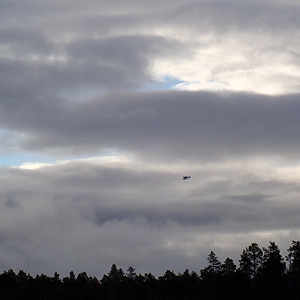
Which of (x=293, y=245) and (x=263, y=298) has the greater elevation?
(x=293, y=245)

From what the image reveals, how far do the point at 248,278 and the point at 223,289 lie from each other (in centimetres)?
704

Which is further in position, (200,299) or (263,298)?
(200,299)

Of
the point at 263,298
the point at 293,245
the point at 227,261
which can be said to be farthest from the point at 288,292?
the point at 227,261

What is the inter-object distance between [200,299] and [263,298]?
33000 mm

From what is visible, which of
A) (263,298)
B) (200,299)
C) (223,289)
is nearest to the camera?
(263,298)

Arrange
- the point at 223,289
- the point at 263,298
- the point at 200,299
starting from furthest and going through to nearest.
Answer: the point at 200,299
the point at 223,289
the point at 263,298

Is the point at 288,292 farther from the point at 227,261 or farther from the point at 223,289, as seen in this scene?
the point at 227,261

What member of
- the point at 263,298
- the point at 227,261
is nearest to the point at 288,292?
the point at 263,298

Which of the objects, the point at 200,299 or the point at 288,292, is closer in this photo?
the point at 288,292

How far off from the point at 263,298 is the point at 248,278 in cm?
1321

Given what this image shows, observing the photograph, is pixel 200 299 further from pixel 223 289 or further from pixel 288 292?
pixel 288 292

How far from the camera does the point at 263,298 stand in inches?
6560

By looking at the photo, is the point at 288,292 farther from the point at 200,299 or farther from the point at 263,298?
the point at 200,299

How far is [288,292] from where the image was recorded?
16738cm
